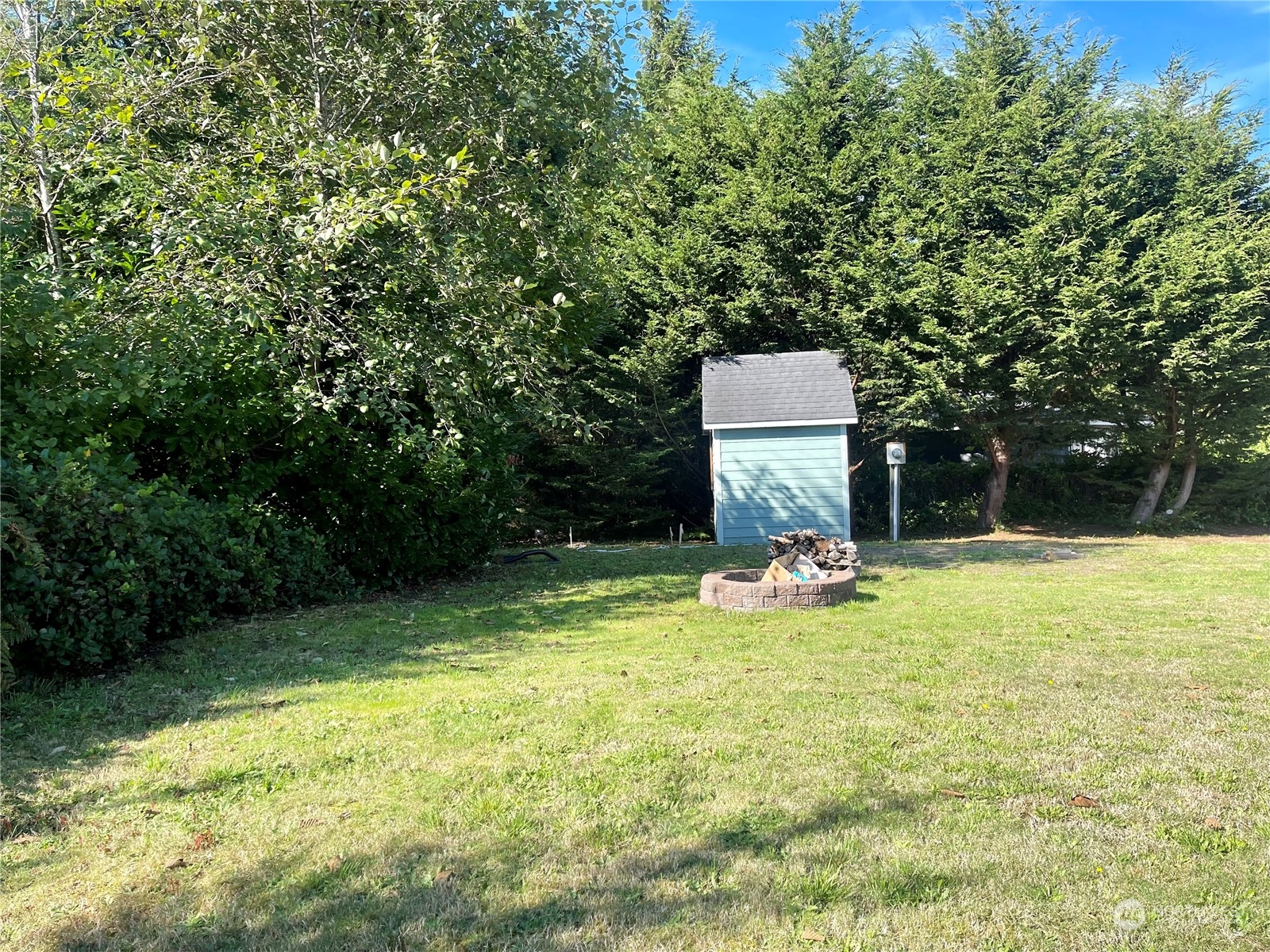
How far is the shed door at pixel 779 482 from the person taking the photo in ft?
50.7

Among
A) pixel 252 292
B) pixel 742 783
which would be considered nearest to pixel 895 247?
pixel 252 292

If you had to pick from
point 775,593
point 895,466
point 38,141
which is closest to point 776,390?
point 895,466

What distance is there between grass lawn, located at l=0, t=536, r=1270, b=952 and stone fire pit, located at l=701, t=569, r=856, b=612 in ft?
3.70

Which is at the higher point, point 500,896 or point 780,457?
point 780,457

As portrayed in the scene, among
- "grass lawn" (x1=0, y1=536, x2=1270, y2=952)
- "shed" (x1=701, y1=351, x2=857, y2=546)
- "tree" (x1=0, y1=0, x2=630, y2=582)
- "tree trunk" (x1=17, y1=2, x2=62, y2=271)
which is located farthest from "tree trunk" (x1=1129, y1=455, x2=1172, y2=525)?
"tree trunk" (x1=17, y1=2, x2=62, y2=271)

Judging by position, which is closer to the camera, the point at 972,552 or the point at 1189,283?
the point at 972,552

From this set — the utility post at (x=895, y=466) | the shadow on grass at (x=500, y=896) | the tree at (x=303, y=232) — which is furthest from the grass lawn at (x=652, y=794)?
the utility post at (x=895, y=466)

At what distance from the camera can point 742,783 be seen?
11.2 ft

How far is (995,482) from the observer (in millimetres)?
17281

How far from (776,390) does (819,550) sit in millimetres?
7069

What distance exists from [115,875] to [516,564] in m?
9.52

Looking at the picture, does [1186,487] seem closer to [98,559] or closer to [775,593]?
[775,593]

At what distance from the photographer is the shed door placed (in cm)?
1545

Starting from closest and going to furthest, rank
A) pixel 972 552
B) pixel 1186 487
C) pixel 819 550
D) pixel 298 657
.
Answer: pixel 298 657, pixel 819 550, pixel 972 552, pixel 1186 487
